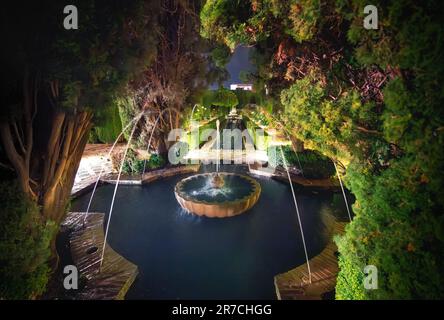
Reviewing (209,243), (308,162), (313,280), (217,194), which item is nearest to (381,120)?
(313,280)

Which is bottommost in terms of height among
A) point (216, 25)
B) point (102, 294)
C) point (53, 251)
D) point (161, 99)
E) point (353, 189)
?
point (102, 294)

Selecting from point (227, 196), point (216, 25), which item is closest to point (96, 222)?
point (227, 196)

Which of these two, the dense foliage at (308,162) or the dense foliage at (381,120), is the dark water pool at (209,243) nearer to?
the dense foliage at (308,162)

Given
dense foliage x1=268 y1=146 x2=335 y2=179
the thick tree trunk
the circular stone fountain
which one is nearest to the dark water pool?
the circular stone fountain

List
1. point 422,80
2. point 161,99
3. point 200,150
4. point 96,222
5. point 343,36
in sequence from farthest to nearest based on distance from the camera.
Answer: point 200,150
point 161,99
point 96,222
point 343,36
point 422,80

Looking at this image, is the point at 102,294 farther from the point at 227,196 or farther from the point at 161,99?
the point at 161,99
